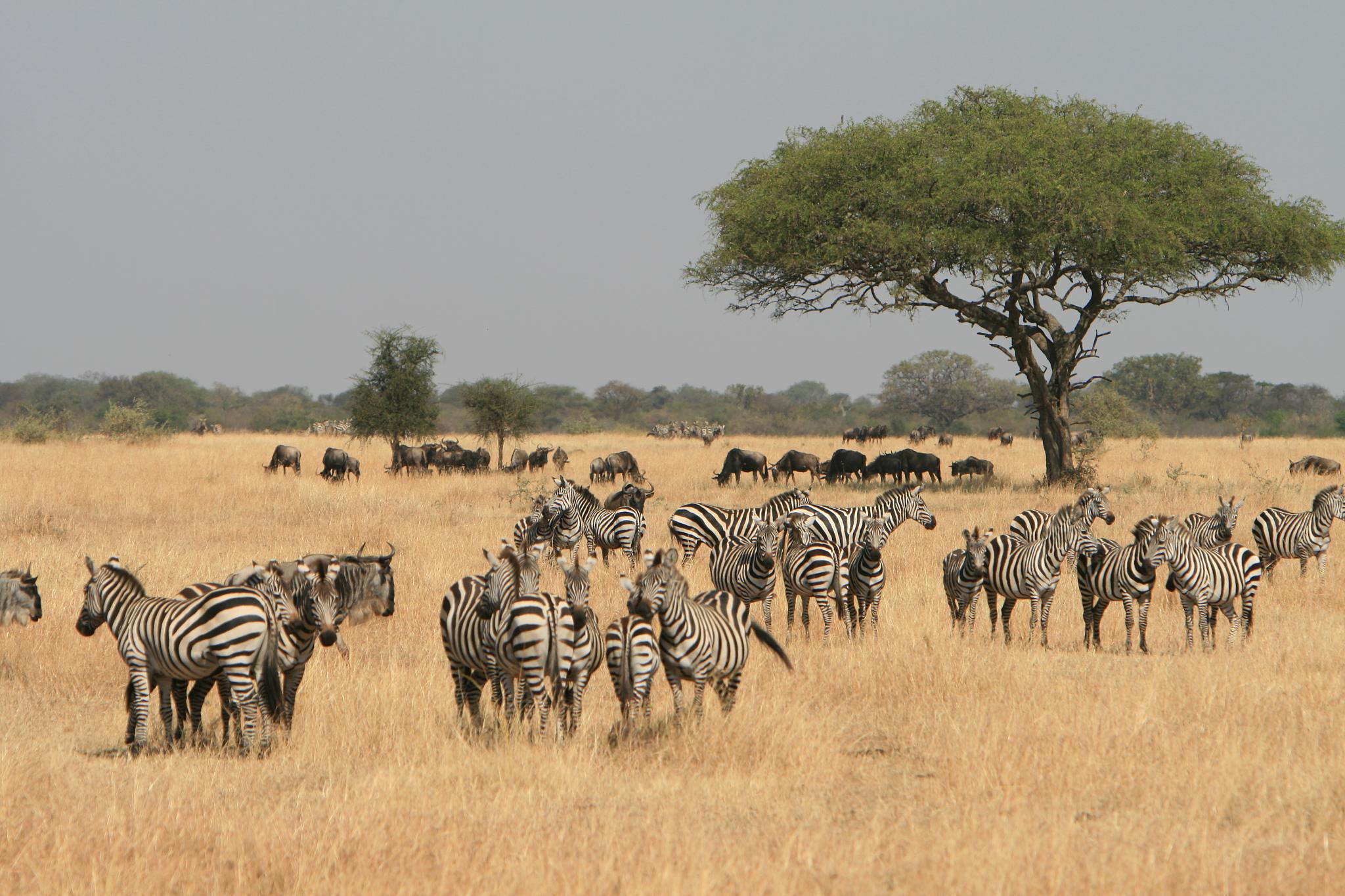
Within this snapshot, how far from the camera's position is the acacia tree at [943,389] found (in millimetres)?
100562

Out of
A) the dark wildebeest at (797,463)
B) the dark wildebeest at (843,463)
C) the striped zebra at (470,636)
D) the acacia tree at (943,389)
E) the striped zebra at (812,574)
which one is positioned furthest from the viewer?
the acacia tree at (943,389)

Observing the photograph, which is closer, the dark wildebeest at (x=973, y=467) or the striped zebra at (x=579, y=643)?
the striped zebra at (x=579, y=643)

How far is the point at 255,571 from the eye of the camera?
9.04 metres

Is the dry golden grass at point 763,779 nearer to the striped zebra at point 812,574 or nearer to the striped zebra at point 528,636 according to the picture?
the striped zebra at point 528,636

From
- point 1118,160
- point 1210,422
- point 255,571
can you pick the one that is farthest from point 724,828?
point 1210,422

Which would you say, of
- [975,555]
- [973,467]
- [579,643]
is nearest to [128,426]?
[973,467]

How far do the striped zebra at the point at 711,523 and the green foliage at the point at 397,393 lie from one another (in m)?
20.9

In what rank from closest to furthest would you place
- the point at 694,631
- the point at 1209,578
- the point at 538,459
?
1. the point at 694,631
2. the point at 1209,578
3. the point at 538,459

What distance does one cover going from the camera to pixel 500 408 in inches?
1586

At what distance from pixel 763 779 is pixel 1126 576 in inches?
228

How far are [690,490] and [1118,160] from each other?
41.5ft

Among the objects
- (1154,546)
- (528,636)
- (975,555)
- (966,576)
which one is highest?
(1154,546)

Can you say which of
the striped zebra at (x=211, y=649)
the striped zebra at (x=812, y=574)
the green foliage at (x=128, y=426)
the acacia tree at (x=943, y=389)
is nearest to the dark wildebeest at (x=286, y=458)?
the green foliage at (x=128, y=426)

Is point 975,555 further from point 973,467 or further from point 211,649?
point 973,467
